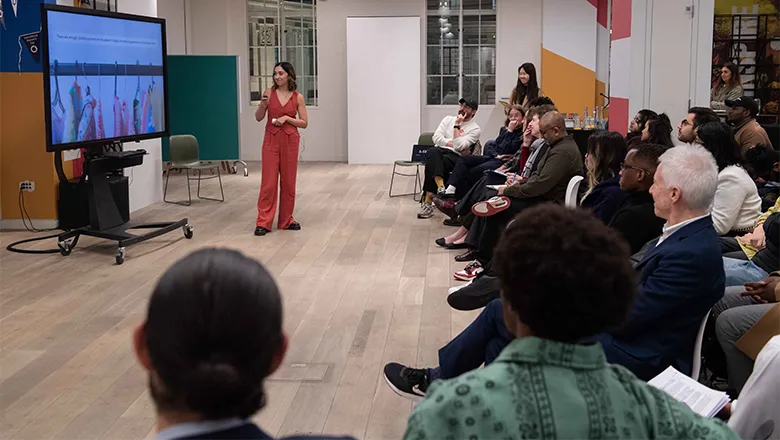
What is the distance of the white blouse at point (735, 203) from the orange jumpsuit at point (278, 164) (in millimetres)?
4566

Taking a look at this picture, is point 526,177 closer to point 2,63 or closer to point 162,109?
point 162,109

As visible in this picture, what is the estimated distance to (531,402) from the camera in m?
1.45

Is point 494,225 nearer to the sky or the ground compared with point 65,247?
nearer to the sky

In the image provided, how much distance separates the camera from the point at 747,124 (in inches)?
265

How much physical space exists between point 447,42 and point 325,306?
1016 centimetres

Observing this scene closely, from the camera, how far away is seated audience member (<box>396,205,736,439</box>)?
4.73 ft

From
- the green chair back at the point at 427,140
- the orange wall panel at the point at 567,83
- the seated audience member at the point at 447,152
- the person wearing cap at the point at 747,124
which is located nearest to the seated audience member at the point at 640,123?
the person wearing cap at the point at 747,124

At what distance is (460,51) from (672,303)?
12.5 m

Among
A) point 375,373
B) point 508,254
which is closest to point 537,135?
point 375,373

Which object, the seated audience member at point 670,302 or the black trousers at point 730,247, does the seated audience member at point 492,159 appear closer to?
the black trousers at point 730,247

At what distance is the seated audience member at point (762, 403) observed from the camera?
98.6 inches

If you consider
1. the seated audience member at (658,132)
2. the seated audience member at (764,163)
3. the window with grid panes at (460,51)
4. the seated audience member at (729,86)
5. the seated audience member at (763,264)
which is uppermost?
the window with grid panes at (460,51)

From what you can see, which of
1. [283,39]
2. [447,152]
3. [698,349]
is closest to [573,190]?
[698,349]

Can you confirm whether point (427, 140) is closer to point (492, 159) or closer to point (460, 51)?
point (492, 159)
